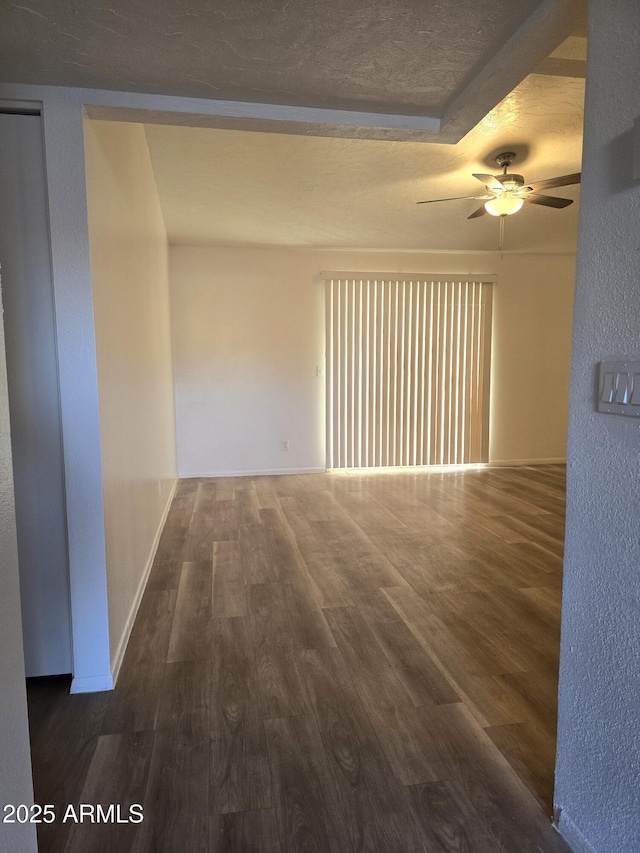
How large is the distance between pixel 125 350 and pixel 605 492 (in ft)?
7.09

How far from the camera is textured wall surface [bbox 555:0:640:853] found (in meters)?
1.03

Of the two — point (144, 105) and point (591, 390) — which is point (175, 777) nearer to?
point (591, 390)

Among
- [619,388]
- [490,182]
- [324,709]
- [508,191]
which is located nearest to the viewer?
[619,388]

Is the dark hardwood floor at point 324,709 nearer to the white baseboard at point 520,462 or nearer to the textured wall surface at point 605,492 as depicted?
the textured wall surface at point 605,492

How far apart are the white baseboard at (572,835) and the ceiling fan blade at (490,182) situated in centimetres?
303

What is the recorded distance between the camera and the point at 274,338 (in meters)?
5.60

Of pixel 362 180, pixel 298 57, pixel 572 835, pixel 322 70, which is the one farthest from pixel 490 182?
pixel 572 835

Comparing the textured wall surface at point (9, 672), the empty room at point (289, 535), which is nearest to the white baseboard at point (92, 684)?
the empty room at point (289, 535)

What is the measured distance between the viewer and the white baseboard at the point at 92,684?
189 cm

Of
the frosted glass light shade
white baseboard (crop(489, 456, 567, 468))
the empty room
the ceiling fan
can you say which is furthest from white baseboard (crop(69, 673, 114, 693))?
white baseboard (crop(489, 456, 567, 468))

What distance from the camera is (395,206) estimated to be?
4168 mm

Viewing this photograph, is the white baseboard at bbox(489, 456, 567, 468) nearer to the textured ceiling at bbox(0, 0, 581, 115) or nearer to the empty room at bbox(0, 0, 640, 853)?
the empty room at bbox(0, 0, 640, 853)

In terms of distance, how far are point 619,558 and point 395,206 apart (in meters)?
3.79

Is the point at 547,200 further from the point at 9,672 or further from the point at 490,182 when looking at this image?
the point at 9,672
